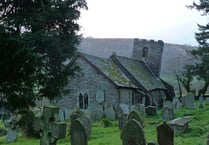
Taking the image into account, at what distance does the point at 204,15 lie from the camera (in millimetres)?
35844

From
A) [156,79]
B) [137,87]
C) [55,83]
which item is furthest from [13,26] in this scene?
[156,79]

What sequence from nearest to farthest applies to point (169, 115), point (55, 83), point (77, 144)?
point (77, 144) < point (55, 83) < point (169, 115)

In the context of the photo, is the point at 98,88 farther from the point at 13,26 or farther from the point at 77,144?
the point at 77,144

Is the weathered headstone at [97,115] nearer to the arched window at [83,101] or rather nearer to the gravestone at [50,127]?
the arched window at [83,101]

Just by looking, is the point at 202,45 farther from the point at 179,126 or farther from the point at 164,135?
the point at 164,135

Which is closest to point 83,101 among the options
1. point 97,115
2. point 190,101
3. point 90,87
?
point 90,87

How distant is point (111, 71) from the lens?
127ft

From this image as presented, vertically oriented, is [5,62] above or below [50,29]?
below

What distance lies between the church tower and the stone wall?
46.7 feet

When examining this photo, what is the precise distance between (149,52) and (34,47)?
122 feet

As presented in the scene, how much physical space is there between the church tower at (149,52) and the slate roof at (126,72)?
3.38 feet

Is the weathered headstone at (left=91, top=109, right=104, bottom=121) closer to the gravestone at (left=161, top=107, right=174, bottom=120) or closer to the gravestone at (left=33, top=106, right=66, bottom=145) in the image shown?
the gravestone at (left=161, top=107, right=174, bottom=120)

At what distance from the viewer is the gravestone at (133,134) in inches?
384

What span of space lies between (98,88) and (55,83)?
20600mm
